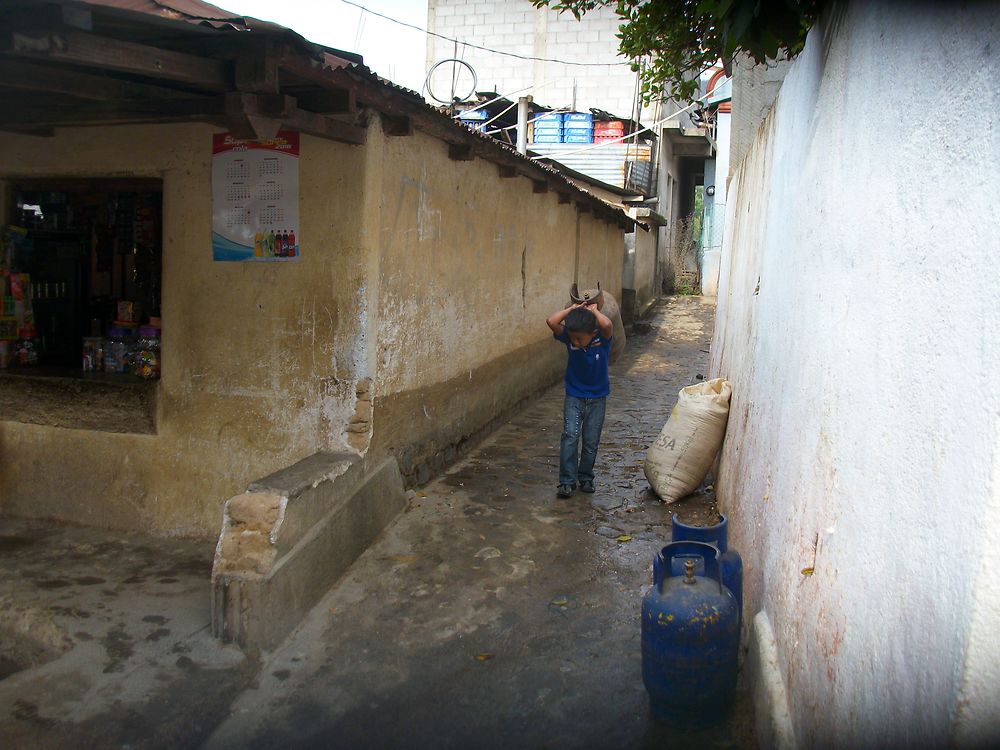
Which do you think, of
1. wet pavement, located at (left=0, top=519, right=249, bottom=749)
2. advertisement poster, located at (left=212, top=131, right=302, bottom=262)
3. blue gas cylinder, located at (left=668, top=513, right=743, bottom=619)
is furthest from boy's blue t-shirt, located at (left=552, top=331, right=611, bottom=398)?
wet pavement, located at (left=0, top=519, right=249, bottom=749)

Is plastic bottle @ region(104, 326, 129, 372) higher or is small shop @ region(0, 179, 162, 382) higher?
small shop @ region(0, 179, 162, 382)

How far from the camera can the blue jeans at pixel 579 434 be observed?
21.2 feet

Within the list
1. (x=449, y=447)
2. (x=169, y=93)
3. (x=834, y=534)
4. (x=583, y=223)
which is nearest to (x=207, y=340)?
(x=169, y=93)

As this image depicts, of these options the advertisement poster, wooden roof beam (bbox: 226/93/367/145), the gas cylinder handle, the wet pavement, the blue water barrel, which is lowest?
Result: the wet pavement

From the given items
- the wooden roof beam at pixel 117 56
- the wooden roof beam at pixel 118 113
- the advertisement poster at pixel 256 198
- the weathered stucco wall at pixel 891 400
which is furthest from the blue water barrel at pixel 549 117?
the weathered stucco wall at pixel 891 400

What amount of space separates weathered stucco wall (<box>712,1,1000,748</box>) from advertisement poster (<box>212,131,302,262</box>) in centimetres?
316

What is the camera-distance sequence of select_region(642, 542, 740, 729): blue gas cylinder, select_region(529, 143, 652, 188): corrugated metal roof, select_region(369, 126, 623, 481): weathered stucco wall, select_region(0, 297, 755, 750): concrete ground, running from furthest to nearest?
select_region(529, 143, 652, 188): corrugated metal roof → select_region(369, 126, 623, 481): weathered stucco wall → select_region(0, 297, 755, 750): concrete ground → select_region(642, 542, 740, 729): blue gas cylinder

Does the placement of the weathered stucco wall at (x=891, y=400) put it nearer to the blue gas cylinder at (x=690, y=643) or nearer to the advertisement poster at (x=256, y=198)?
the blue gas cylinder at (x=690, y=643)

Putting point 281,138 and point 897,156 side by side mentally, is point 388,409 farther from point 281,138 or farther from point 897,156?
point 897,156

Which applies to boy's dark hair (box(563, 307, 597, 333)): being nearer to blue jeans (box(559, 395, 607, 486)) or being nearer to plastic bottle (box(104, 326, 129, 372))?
blue jeans (box(559, 395, 607, 486))

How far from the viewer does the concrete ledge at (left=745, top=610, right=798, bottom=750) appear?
2.87m

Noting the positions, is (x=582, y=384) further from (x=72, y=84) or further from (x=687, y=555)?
(x=72, y=84)

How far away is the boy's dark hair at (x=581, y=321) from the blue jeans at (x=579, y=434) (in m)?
0.57

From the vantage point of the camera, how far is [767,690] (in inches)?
123
